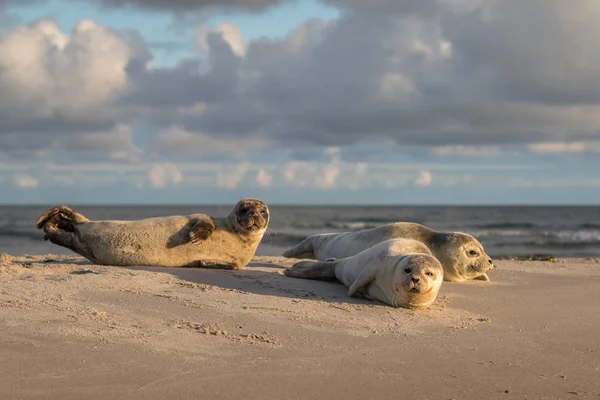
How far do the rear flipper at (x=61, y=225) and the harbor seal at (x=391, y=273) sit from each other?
10.4 ft

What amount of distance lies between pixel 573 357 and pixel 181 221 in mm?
5834

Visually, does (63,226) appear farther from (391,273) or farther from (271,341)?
(271,341)

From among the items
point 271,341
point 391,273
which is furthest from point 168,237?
point 271,341

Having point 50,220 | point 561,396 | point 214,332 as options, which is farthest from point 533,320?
point 50,220

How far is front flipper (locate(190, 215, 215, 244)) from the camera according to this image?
379 inches

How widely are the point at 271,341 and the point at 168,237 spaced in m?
4.44

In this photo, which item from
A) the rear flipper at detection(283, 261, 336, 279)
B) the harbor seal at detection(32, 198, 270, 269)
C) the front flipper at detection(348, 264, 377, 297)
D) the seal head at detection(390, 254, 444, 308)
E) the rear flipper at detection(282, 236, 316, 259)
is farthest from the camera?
the rear flipper at detection(282, 236, 316, 259)

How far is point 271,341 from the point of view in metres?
5.55

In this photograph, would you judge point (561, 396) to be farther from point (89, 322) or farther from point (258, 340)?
point (89, 322)

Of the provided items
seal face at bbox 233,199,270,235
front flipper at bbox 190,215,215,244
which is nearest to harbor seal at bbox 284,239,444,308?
seal face at bbox 233,199,270,235

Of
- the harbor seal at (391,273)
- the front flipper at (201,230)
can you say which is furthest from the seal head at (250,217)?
the harbor seal at (391,273)

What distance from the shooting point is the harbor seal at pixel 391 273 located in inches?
282

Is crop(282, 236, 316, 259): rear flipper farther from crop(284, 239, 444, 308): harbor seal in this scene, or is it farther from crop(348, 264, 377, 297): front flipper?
crop(348, 264, 377, 297): front flipper

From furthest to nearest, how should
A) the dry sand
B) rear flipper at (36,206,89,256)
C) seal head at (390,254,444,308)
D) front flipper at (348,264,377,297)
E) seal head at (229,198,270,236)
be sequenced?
rear flipper at (36,206,89,256) < seal head at (229,198,270,236) < front flipper at (348,264,377,297) < seal head at (390,254,444,308) < the dry sand
